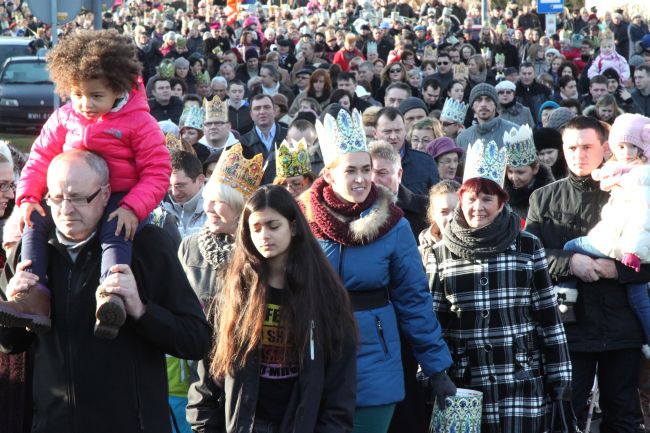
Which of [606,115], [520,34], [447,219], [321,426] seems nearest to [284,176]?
[447,219]

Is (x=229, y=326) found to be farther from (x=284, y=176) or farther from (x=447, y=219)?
(x=284, y=176)

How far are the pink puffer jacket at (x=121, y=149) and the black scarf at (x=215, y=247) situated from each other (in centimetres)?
145

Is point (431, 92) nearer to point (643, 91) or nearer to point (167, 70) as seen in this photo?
point (643, 91)

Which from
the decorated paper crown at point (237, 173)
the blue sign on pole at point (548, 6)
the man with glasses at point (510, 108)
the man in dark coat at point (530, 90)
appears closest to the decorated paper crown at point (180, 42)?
the man in dark coat at point (530, 90)

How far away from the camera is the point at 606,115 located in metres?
12.8

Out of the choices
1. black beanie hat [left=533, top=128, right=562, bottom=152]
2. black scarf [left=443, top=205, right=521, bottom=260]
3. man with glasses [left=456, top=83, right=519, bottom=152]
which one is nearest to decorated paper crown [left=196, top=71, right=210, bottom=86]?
man with glasses [left=456, top=83, right=519, bottom=152]

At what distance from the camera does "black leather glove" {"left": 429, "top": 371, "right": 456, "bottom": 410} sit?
5867 millimetres

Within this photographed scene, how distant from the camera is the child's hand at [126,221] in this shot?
4383mm

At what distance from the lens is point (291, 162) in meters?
7.80

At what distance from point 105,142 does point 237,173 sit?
218 cm

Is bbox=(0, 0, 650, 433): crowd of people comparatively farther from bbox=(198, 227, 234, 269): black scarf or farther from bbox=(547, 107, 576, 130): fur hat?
bbox=(547, 107, 576, 130): fur hat

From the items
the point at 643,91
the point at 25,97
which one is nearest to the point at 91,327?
the point at 643,91

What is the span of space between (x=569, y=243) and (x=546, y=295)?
92 cm

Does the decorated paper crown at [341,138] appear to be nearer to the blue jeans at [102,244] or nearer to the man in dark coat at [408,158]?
the blue jeans at [102,244]
